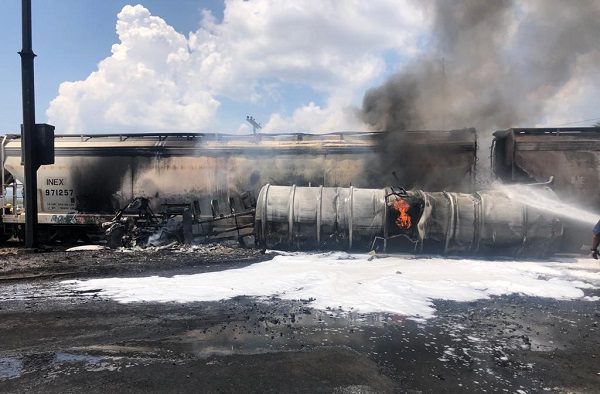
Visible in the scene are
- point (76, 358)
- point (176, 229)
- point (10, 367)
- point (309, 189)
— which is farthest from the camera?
point (176, 229)

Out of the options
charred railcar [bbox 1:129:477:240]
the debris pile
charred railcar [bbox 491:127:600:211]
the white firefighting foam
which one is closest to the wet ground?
the white firefighting foam

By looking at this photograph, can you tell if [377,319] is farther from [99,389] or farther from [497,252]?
[497,252]

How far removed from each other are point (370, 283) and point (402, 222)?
3342 millimetres

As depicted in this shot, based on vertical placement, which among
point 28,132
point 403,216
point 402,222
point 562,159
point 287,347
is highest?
point 28,132

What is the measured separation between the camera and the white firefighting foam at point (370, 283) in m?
6.27

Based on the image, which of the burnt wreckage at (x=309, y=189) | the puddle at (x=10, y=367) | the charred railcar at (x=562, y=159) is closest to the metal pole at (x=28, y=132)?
the burnt wreckage at (x=309, y=189)

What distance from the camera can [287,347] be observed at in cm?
448

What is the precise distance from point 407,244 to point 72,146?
36.0 feet

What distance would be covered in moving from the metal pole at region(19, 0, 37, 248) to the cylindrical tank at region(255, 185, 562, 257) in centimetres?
607

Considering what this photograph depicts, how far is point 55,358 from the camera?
418cm

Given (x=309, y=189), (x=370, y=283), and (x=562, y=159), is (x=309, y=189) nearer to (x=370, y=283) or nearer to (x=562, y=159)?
(x=370, y=283)

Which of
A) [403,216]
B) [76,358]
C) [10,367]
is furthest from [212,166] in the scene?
[10,367]

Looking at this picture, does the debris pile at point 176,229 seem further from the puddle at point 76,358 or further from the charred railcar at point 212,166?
the puddle at point 76,358

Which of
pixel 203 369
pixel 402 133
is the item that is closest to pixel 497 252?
pixel 402 133
